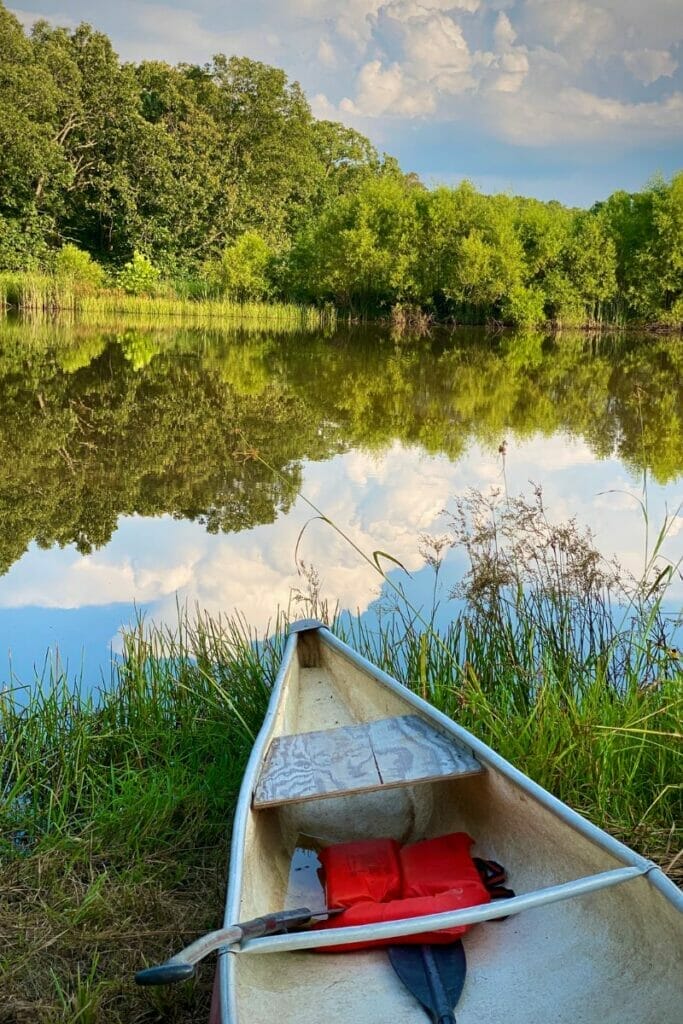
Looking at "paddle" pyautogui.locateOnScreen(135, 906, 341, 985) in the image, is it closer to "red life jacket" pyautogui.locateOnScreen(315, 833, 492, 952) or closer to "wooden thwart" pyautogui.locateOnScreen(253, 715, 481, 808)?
"red life jacket" pyautogui.locateOnScreen(315, 833, 492, 952)

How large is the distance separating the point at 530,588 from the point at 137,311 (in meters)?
29.0

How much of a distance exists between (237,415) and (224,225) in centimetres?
2904

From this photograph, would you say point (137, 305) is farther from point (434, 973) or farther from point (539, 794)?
point (434, 973)

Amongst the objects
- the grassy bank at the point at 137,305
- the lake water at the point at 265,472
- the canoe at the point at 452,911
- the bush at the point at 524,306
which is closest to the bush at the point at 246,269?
the grassy bank at the point at 137,305

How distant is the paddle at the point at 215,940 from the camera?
5.06 ft

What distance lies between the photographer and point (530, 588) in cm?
427

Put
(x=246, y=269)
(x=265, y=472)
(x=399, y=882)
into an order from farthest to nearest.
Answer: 1. (x=246, y=269)
2. (x=265, y=472)
3. (x=399, y=882)

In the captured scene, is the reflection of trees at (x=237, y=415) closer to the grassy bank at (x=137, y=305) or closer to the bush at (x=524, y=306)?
the grassy bank at (x=137, y=305)

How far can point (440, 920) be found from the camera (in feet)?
5.84

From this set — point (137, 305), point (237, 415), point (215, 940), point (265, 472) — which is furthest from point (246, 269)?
point (215, 940)

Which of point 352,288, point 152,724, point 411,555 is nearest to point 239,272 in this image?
point 352,288

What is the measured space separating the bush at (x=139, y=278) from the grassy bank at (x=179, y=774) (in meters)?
30.0

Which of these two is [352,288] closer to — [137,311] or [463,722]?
[137,311]

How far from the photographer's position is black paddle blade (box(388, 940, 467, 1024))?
1.83 metres
